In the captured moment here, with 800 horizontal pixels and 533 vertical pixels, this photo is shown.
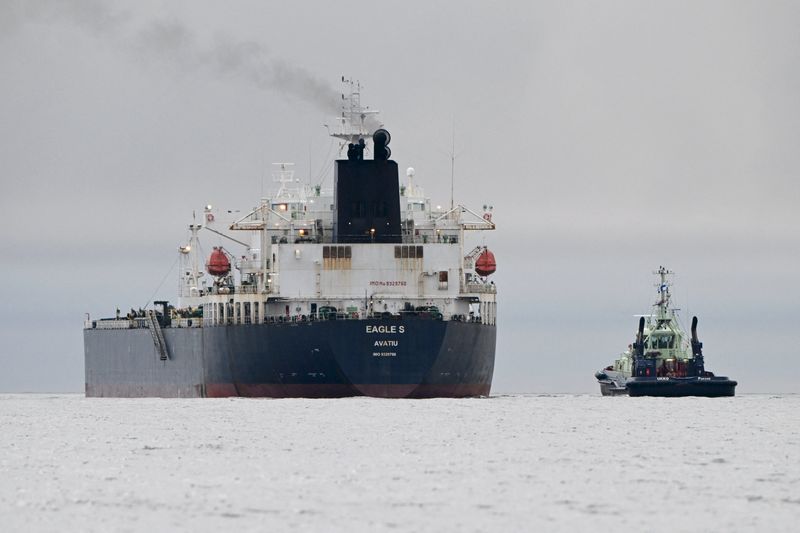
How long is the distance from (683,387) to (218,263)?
27075 millimetres

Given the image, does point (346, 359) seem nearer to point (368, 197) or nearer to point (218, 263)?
point (368, 197)

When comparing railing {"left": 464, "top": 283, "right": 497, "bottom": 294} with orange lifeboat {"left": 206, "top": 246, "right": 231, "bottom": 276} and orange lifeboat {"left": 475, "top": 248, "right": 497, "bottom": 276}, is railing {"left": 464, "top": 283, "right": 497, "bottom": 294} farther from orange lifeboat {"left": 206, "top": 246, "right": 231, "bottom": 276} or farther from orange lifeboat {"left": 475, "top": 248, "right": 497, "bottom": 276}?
orange lifeboat {"left": 206, "top": 246, "right": 231, "bottom": 276}

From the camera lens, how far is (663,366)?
10806cm

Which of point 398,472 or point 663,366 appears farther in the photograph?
point 663,366

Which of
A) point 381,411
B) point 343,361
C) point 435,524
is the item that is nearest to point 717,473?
point 435,524

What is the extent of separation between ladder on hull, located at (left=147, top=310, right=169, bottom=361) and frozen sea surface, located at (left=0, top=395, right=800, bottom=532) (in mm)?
30995

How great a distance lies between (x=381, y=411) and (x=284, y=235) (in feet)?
69.5

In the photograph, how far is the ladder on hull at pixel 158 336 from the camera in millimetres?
106250

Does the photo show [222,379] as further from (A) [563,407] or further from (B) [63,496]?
(B) [63,496]

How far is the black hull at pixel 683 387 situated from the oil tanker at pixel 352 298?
10302 millimetres

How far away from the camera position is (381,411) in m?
74.4

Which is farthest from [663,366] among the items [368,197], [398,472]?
[398,472]

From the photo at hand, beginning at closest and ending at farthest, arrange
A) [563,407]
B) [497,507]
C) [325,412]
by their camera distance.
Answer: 1. [497,507]
2. [325,412]
3. [563,407]

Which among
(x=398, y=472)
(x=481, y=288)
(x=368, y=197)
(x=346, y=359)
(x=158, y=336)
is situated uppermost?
(x=368, y=197)
